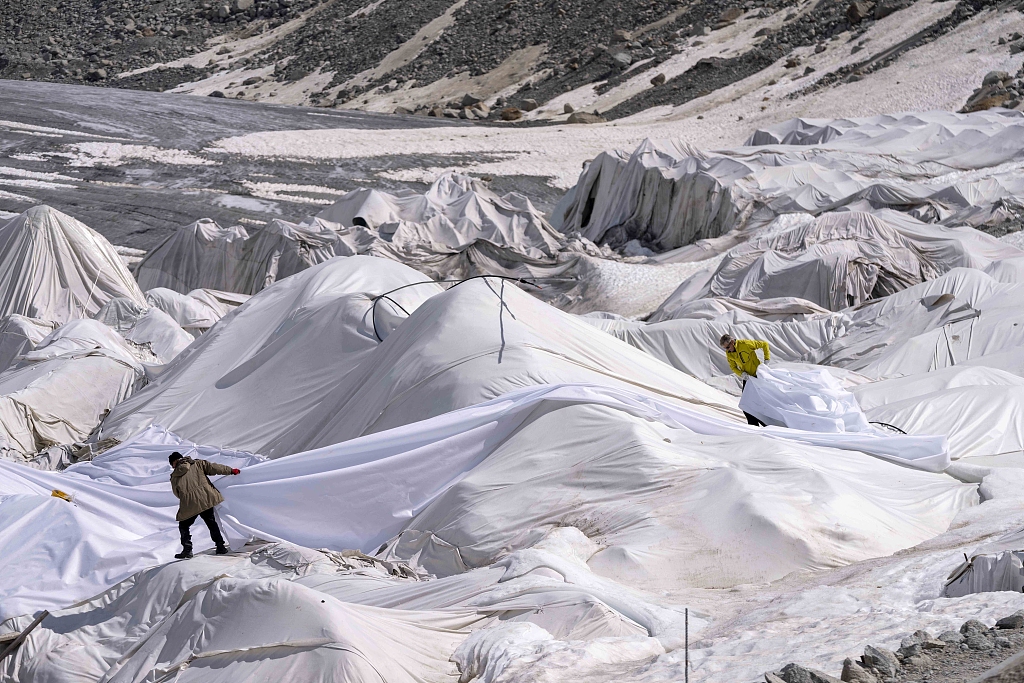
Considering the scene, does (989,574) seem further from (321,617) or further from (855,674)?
(321,617)

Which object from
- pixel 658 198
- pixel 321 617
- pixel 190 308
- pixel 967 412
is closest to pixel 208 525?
pixel 321 617

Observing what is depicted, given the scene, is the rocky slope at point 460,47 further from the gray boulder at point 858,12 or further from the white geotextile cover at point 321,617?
the white geotextile cover at point 321,617

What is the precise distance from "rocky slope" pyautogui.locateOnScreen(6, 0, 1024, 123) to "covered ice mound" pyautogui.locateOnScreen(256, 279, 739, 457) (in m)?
28.8

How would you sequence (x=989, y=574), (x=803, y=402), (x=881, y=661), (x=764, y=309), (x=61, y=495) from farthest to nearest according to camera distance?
(x=764, y=309)
(x=803, y=402)
(x=61, y=495)
(x=989, y=574)
(x=881, y=661)

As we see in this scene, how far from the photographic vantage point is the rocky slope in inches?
1634

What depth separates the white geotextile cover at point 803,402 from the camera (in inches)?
363

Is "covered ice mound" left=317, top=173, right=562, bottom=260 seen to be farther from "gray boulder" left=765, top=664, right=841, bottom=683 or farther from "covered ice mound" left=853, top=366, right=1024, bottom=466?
"gray boulder" left=765, top=664, right=841, bottom=683

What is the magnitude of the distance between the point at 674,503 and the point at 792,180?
17.6m

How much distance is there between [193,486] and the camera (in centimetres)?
746

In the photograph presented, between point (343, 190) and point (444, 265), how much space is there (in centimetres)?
1023

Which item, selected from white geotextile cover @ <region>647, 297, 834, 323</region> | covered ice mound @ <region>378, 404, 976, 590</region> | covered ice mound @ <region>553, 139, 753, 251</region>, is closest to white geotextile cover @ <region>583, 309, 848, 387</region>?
white geotextile cover @ <region>647, 297, 834, 323</region>

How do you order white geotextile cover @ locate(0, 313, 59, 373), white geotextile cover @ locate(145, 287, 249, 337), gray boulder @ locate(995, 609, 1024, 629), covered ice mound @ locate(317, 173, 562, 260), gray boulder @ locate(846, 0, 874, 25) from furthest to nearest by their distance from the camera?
gray boulder @ locate(846, 0, 874, 25), covered ice mound @ locate(317, 173, 562, 260), white geotextile cover @ locate(145, 287, 249, 337), white geotextile cover @ locate(0, 313, 59, 373), gray boulder @ locate(995, 609, 1024, 629)

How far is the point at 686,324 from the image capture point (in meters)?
14.5

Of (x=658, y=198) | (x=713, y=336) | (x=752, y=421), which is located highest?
(x=752, y=421)
